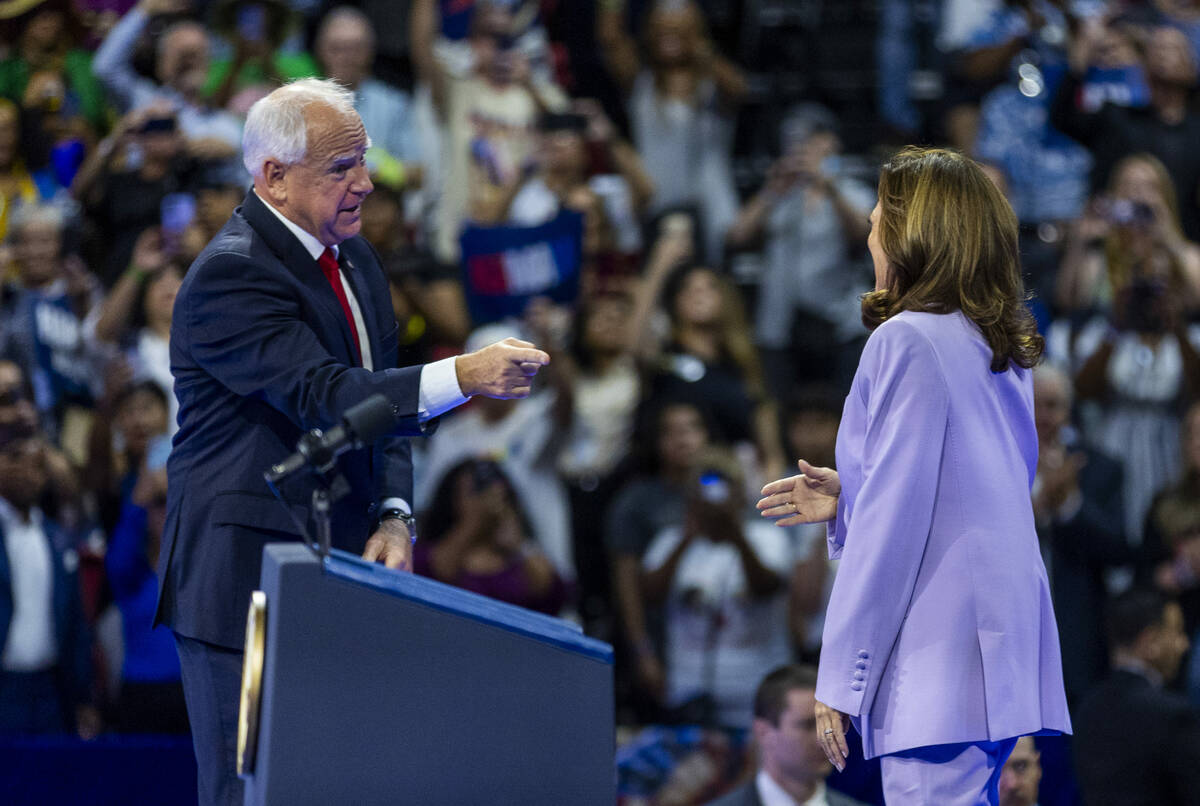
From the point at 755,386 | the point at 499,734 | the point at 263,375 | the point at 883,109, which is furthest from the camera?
the point at 883,109

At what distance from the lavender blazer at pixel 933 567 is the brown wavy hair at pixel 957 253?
37mm

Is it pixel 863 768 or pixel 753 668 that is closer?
pixel 863 768

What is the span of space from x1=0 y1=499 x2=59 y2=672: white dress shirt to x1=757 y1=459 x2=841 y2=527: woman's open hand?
3.18 m

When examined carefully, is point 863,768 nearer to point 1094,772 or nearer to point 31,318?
point 1094,772

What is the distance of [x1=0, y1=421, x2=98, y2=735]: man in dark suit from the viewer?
504 cm

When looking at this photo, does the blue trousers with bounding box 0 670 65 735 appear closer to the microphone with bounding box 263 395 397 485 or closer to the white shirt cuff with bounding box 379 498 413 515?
the white shirt cuff with bounding box 379 498 413 515

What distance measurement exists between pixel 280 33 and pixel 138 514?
2.31 metres

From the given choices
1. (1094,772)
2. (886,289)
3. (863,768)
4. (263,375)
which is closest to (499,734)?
(263,375)

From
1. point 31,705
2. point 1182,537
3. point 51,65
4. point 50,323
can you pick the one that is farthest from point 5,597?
point 1182,537

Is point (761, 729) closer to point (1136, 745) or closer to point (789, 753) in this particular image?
point (789, 753)

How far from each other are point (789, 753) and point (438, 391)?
1.84 meters

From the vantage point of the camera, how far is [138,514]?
5.25m

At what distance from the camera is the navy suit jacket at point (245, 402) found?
2693 millimetres

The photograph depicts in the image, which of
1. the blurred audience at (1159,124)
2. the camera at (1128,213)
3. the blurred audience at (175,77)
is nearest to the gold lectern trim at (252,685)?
the blurred audience at (175,77)
